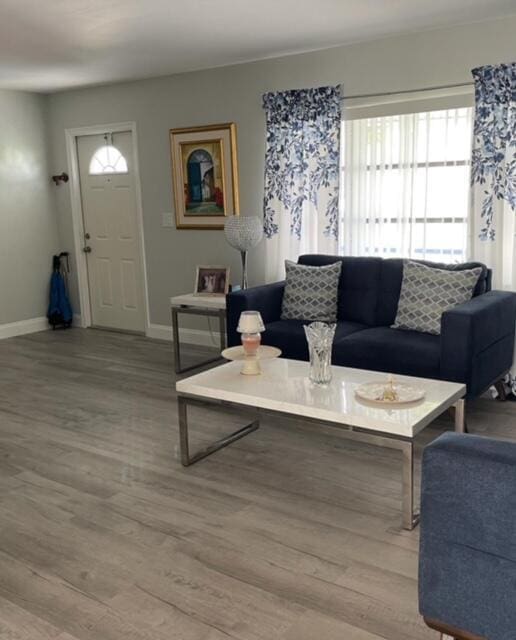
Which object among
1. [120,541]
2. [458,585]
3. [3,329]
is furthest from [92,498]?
[3,329]

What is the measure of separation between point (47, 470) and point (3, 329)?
140 inches

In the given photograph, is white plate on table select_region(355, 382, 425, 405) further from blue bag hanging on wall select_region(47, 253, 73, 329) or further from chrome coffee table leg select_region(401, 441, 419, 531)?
blue bag hanging on wall select_region(47, 253, 73, 329)

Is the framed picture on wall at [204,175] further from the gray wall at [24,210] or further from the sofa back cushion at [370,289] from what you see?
the gray wall at [24,210]

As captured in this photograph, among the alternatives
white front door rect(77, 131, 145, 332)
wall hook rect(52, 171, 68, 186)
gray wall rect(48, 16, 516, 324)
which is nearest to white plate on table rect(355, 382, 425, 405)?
gray wall rect(48, 16, 516, 324)

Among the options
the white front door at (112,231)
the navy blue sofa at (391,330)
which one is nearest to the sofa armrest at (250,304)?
the navy blue sofa at (391,330)

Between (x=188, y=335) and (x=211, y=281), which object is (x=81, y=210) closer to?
(x=188, y=335)

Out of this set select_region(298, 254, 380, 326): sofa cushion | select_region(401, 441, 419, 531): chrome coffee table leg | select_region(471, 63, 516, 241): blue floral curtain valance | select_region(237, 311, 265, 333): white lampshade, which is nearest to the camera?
select_region(401, 441, 419, 531): chrome coffee table leg

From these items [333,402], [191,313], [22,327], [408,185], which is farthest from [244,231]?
[22,327]

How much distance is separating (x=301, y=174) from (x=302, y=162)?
0.29 feet

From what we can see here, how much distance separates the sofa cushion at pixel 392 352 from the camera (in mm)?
3598

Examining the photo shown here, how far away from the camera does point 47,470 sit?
332cm

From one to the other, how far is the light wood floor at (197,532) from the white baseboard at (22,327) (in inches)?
96.7

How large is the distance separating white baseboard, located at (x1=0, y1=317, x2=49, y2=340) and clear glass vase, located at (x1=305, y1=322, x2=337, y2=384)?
4.43 metres

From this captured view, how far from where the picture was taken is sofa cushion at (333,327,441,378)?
360 cm
